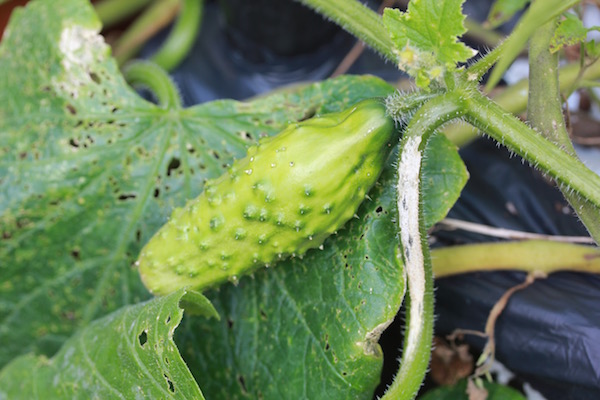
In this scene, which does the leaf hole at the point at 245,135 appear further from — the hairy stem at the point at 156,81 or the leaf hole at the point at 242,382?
the leaf hole at the point at 242,382

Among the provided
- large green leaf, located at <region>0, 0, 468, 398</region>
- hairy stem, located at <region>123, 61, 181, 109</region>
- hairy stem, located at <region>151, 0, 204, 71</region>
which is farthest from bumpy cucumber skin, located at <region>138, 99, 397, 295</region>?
hairy stem, located at <region>151, 0, 204, 71</region>

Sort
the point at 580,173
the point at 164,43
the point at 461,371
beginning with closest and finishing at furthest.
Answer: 1. the point at 580,173
2. the point at 461,371
3. the point at 164,43

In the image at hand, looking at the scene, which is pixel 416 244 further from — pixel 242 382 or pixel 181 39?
pixel 181 39

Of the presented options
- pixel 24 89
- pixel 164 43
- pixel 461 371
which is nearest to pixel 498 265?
pixel 461 371

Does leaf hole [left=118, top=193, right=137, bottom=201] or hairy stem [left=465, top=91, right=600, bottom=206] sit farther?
leaf hole [left=118, top=193, right=137, bottom=201]

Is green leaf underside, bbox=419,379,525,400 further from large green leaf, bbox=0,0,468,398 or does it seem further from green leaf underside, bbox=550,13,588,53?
green leaf underside, bbox=550,13,588,53

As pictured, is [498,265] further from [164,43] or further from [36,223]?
[164,43]
